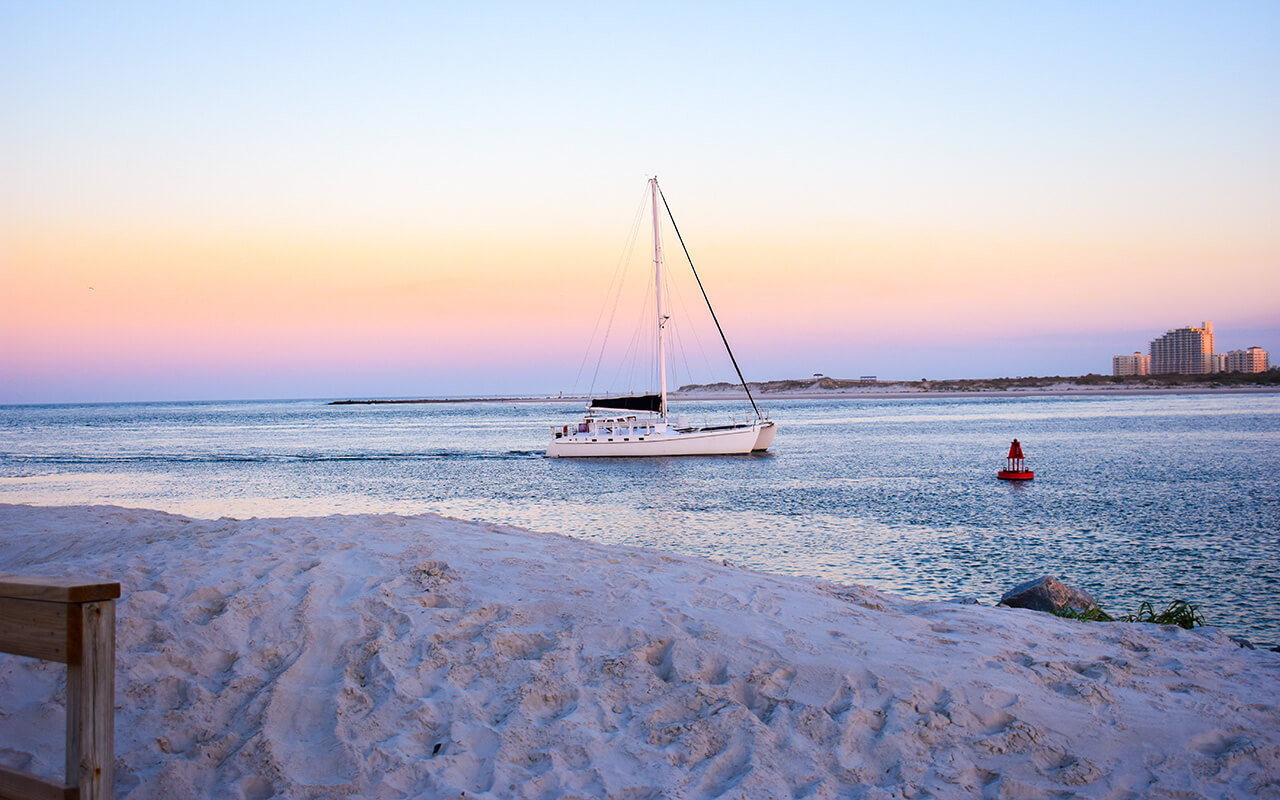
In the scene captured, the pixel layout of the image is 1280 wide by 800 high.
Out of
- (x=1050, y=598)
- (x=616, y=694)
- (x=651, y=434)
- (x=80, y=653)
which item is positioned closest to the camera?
(x=80, y=653)

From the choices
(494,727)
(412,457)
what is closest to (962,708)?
(494,727)

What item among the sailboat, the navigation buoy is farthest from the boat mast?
the navigation buoy

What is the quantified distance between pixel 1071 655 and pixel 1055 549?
410 inches

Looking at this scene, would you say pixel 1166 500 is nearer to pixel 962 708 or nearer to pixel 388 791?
pixel 962 708

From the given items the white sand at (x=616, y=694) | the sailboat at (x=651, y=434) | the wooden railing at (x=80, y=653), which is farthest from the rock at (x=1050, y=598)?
the sailboat at (x=651, y=434)

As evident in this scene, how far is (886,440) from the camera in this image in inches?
1935

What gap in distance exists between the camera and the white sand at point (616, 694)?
14.9ft

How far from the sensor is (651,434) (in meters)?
40.2

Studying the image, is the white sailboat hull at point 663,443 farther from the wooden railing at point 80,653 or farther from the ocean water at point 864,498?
the wooden railing at point 80,653

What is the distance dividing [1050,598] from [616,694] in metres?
5.88

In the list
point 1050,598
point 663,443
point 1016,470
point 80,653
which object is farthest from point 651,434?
point 80,653

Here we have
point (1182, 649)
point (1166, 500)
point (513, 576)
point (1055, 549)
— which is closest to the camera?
point (1182, 649)

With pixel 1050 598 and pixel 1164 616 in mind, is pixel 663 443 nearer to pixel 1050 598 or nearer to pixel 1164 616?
pixel 1050 598

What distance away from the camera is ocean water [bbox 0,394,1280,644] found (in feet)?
45.1
